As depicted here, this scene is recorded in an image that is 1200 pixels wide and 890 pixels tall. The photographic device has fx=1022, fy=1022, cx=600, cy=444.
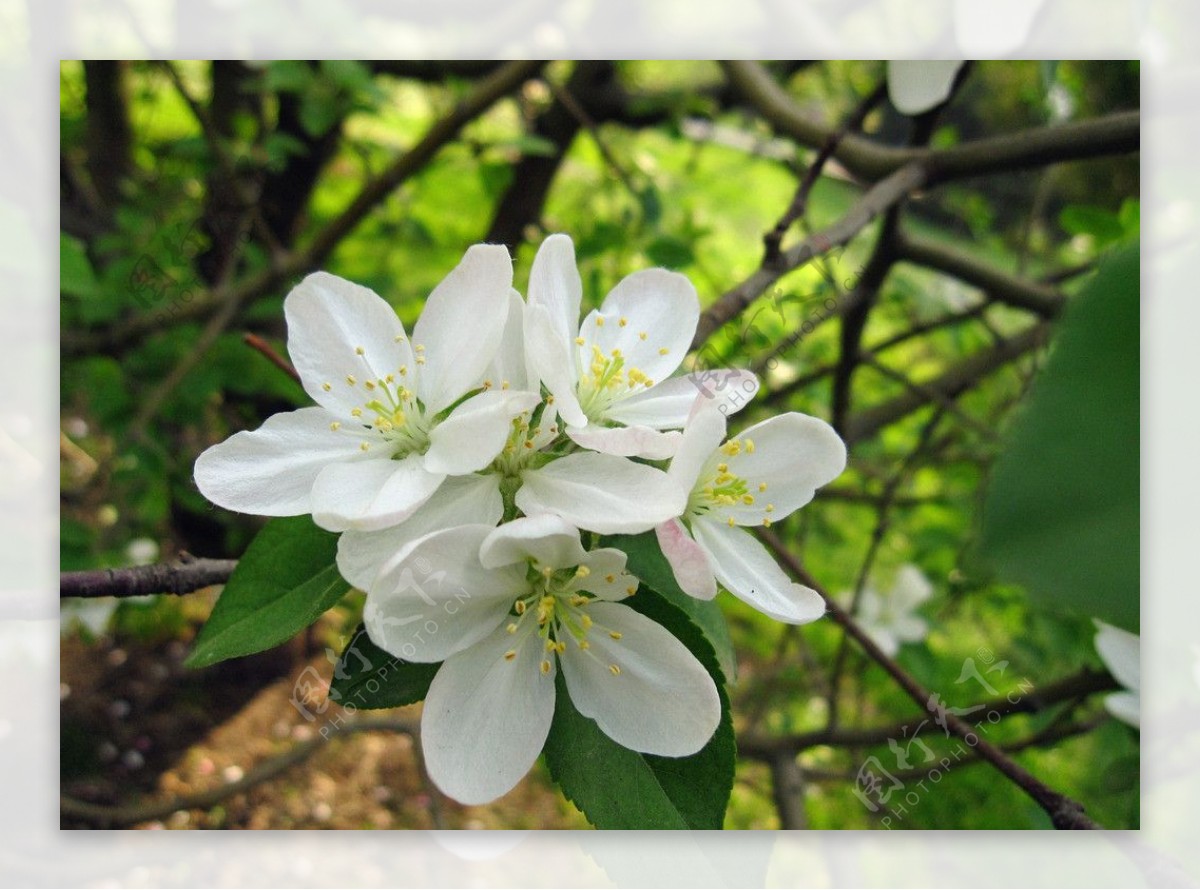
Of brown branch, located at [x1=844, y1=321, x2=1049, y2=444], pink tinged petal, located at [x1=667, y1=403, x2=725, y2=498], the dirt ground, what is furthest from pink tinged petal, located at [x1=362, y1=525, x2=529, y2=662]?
brown branch, located at [x1=844, y1=321, x2=1049, y2=444]

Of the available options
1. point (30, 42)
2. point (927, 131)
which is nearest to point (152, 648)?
point (30, 42)

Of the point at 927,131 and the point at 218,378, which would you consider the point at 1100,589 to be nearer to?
the point at 927,131

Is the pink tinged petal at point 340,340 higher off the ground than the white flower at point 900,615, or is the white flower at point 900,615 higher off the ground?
the pink tinged petal at point 340,340

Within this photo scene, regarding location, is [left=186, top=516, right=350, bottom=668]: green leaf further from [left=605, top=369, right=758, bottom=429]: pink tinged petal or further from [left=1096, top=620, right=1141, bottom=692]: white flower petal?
[left=1096, top=620, right=1141, bottom=692]: white flower petal

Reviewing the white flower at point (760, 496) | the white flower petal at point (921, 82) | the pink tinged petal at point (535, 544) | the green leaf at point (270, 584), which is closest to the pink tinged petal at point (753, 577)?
the white flower at point (760, 496)

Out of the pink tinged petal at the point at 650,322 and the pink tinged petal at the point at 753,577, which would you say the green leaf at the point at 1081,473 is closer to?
the pink tinged petal at the point at 753,577
